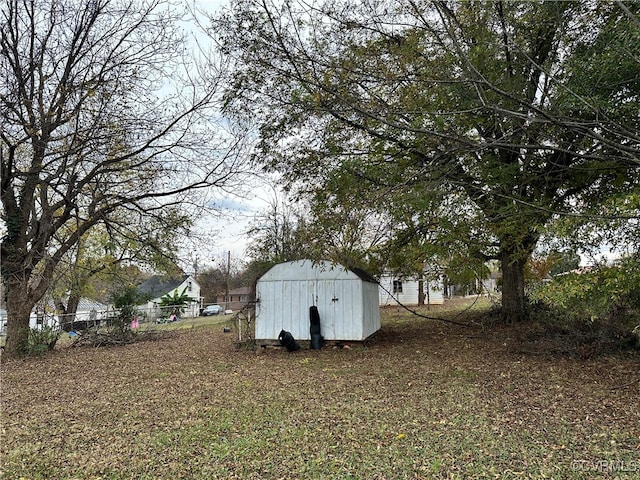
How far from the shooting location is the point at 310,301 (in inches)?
370

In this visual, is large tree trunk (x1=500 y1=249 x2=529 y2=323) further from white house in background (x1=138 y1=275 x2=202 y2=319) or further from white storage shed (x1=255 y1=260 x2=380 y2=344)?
white house in background (x1=138 y1=275 x2=202 y2=319)

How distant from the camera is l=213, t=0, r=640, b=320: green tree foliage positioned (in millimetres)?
5184

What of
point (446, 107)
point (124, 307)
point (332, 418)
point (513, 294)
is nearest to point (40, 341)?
point (124, 307)

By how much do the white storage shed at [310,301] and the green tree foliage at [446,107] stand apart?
1635 mm

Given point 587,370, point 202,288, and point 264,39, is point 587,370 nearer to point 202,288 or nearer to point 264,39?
point 264,39

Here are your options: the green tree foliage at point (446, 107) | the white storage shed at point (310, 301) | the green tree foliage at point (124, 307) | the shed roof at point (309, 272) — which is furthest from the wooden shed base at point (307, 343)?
the green tree foliage at point (124, 307)

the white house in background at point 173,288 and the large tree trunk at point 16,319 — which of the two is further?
the white house in background at point 173,288

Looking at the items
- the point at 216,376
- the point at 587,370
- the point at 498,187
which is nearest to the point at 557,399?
the point at 587,370

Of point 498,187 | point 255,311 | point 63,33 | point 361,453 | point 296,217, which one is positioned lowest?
point 361,453

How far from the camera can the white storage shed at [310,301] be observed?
921cm

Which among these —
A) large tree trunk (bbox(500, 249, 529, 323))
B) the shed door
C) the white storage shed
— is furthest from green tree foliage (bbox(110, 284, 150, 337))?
large tree trunk (bbox(500, 249, 529, 323))

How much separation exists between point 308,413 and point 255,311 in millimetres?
5201

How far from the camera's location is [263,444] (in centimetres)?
388

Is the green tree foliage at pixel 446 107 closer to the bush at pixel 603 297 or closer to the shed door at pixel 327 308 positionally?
A: the bush at pixel 603 297
